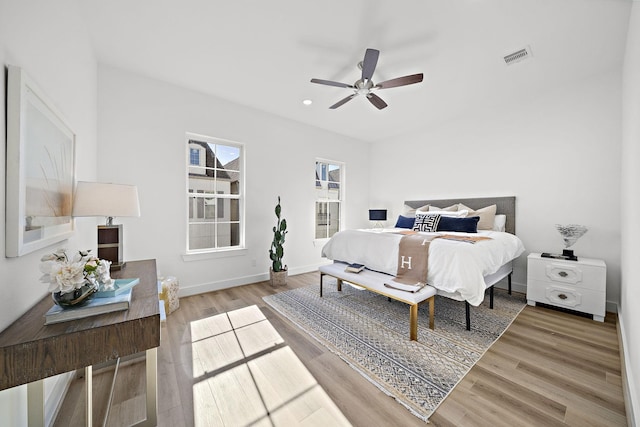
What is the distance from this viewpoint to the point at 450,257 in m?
2.37

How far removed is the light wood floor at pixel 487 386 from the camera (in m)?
1.40

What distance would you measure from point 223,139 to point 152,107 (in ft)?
3.00

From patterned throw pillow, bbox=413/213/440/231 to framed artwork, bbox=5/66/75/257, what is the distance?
154 inches

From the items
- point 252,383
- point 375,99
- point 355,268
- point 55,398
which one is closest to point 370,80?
point 375,99

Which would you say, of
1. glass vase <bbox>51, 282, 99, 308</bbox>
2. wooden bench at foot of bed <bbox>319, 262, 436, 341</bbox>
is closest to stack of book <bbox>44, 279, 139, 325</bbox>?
glass vase <bbox>51, 282, 99, 308</bbox>

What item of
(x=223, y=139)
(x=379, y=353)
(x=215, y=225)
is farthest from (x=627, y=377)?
(x=223, y=139)

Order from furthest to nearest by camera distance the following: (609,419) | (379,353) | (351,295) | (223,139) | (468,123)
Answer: (468,123) → (223,139) → (351,295) → (379,353) → (609,419)

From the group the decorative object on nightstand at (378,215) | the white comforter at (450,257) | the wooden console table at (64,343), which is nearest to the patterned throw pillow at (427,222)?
the white comforter at (450,257)

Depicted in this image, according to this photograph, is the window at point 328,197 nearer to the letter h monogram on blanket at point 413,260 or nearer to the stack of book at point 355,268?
the stack of book at point 355,268

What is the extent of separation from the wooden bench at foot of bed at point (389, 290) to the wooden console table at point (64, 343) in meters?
1.92

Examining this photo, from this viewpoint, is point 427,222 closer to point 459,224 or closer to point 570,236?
point 459,224

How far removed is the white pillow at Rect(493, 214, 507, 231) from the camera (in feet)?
11.9

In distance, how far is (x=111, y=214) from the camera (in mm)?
1681

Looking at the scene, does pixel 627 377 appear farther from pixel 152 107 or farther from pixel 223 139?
pixel 152 107
